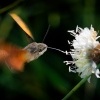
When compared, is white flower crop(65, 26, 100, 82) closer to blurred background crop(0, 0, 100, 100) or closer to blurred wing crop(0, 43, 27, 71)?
blurred wing crop(0, 43, 27, 71)

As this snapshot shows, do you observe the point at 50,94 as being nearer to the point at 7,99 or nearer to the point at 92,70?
the point at 7,99

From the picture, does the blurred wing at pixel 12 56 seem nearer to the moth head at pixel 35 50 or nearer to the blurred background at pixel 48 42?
the moth head at pixel 35 50

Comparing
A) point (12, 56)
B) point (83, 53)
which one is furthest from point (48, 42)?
point (12, 56)

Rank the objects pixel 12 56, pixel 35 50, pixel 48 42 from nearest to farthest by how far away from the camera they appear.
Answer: pixel 12 56 → pixel 35 50 → pixel 48 42

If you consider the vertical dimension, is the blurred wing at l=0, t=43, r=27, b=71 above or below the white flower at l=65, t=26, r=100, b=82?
above

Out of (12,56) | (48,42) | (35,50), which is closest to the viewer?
(12,56)

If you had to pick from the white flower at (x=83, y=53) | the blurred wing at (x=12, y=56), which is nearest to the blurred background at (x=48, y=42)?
the white flower at (x=83, y=53)

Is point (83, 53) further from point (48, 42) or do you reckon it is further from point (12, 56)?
point (48, 42)

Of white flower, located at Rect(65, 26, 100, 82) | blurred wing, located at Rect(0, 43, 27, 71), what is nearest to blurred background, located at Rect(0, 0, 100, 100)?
white flower, located at Rect(65, 26, 100, 82)

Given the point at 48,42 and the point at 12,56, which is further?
the point at 48,42
